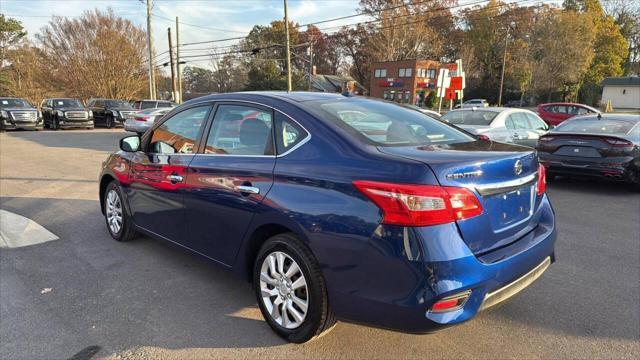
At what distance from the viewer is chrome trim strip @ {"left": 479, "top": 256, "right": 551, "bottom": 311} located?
238cm

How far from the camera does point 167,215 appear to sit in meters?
3.77

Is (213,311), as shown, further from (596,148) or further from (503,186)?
(596,148)

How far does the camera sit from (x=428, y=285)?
216 centimetres

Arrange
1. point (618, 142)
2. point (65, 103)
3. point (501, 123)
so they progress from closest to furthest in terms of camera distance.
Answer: point (618, 142), point (501, 123), point (65, 103)

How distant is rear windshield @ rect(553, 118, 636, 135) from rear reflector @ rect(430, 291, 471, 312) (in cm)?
685

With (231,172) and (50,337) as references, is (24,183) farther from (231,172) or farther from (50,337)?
(231,172)

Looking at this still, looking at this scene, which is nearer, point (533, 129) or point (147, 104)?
point (533, 129)

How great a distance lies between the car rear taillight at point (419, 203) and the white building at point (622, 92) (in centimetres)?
6477

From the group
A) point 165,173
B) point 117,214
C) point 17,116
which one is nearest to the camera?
point 165,173

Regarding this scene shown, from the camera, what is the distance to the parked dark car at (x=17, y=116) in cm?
1969

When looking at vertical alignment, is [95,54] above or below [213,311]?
above

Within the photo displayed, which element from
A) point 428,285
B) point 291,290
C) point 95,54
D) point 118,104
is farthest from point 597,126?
point 95,54

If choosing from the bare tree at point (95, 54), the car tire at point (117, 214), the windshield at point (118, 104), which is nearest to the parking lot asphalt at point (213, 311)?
the car tire at point (117, 214)

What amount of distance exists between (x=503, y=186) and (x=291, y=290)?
1.48 m
